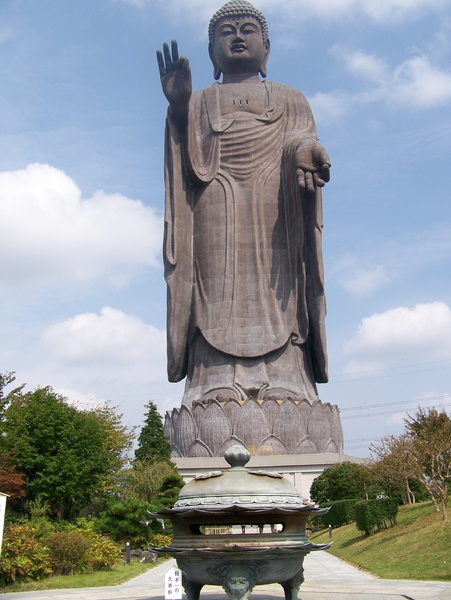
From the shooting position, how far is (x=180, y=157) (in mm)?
23688

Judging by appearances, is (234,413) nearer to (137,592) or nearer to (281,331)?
(281,331)

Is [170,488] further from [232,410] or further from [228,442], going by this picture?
[232,410]

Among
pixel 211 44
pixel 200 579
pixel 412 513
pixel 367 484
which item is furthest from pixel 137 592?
pixel 211 44

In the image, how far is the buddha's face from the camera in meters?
25.0

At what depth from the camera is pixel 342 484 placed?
20.3 metres

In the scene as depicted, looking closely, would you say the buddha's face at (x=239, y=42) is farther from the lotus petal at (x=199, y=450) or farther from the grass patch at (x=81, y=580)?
the grass patch at (x=81, y=580)

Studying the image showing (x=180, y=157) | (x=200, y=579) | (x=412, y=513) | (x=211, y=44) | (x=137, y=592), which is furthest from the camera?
(x=211, y=44)

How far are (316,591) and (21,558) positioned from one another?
13.3ft

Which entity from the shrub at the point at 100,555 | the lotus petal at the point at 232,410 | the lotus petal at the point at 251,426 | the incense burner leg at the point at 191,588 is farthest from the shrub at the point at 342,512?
the incense burner leg at the point at 191,588

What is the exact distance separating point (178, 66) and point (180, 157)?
3467 mm

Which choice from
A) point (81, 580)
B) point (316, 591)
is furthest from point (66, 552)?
point (316, 591)

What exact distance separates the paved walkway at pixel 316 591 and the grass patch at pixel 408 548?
0.65 metres

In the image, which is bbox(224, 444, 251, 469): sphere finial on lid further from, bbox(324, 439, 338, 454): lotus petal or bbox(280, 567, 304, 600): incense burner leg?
bbox(324, 439, 338, 454): lotus petal

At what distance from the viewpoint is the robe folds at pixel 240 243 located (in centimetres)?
2325
